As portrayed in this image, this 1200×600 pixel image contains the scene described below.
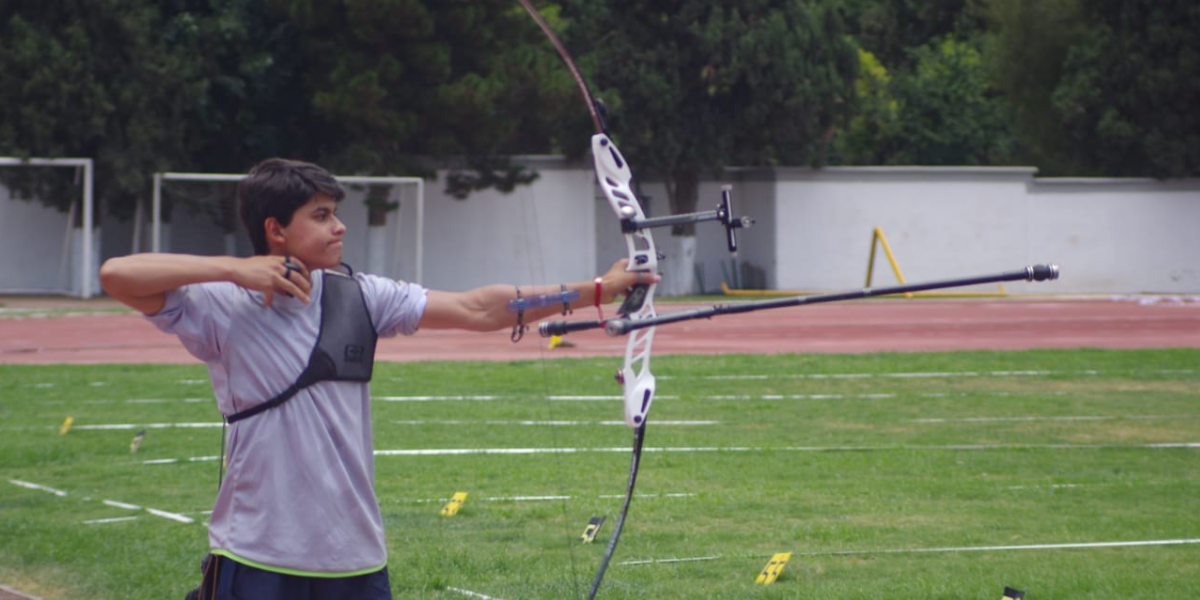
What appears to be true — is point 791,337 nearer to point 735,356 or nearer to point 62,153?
point 735,356

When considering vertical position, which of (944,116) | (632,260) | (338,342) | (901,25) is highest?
(901,25)

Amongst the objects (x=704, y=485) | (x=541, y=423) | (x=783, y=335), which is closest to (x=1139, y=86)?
(x=783, y=335)

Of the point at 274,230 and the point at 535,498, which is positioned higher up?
the point at 274,230

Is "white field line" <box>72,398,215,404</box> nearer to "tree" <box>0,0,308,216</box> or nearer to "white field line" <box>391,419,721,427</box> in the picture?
"white field line" <box>391,419,721,427</box>

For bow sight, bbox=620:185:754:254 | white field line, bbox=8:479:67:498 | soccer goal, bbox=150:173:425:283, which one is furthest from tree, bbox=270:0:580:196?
bow sight, bbox=620:185:754:254

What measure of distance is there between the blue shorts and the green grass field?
2.57m

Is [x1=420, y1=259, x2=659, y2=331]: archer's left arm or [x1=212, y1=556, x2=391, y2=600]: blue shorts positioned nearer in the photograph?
[x1=212, y1=556, x2=391, y2=600]: blue shorts

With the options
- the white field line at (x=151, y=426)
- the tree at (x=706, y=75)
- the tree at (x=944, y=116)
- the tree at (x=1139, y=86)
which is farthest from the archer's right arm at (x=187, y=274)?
the tree at (x=944, y=116)

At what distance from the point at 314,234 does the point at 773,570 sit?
356 centimetres

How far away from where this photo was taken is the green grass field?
6680mm

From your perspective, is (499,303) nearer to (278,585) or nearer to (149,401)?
(278,585)

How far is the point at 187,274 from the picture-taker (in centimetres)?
338

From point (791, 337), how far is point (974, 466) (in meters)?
12.6

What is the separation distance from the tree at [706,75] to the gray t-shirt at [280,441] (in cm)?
2924
